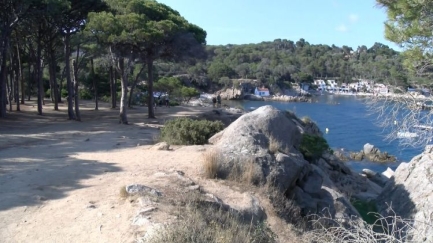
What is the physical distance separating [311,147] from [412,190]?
467 cm

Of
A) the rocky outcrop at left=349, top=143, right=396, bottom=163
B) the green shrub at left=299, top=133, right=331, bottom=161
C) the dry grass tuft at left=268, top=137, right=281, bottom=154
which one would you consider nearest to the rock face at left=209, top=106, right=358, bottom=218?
the dry grass tuft at left=268, top=137, right=281, bottom=154

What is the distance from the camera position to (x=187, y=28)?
2486 cm

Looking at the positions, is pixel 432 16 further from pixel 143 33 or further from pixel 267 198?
pixel 143 33

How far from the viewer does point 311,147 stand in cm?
1897

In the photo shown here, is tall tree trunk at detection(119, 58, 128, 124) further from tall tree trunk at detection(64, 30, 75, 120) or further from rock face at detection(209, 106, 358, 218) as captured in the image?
rock face at detection(209, 106, 358, 218)

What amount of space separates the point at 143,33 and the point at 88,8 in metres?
5.24

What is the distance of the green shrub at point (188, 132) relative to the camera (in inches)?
527

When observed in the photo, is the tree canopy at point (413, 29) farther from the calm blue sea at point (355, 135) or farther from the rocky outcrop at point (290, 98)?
the rocky outcrop at point (290, 98)

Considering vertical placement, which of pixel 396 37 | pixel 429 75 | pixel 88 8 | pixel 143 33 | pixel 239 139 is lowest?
pixel 239 139

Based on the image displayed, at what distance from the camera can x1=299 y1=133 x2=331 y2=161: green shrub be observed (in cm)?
1834

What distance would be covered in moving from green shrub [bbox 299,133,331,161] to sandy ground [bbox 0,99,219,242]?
6.53 meters

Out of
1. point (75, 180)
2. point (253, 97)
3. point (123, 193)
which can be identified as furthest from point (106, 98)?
point (253, 97)

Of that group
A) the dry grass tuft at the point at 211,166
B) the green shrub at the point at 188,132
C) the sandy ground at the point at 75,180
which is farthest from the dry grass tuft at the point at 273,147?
the green shrub at the point at 188,132

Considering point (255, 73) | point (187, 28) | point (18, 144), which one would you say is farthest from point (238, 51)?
point (18, 144)
